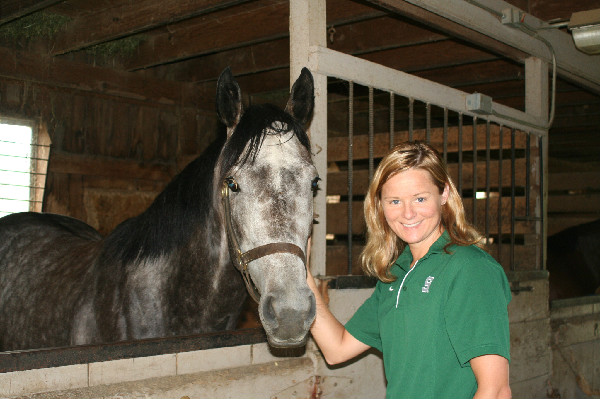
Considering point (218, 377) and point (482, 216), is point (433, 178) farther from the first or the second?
point (482, 216)

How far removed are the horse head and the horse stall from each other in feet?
1.05

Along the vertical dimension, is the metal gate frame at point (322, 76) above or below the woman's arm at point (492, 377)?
above

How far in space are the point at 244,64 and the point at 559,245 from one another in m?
3.79

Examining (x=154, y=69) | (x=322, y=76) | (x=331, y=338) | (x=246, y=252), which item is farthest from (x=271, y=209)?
(x=154, y=69)

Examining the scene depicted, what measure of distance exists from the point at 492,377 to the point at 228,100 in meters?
1.40

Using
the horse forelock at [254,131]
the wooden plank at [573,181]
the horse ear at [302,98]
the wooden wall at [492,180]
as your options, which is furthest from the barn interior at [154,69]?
the horse forelock at [254,131]

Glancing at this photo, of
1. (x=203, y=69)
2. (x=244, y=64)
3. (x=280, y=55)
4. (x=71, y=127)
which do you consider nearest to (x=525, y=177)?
(x=280, y=55)

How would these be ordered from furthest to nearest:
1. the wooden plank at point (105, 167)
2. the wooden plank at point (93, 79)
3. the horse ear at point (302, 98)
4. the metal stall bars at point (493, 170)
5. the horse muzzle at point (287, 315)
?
1. the wooden plank at point (105, 167)
2. the wooden plank at point (93, 79)
3. the metal stall bars at point (493, 170)
4. the horse ear at point (302, 98)
5. the horse muzzle at point (287, 315)

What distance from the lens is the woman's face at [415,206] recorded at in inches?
62.0

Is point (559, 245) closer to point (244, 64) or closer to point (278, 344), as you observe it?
point (244, 64)

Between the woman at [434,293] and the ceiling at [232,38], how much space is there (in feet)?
7.66

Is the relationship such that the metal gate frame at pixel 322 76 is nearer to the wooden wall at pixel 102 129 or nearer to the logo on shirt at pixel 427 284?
the logo on shirt at pixel 427 284

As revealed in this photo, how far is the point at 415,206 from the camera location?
1587 mm

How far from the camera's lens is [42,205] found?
208 inches
